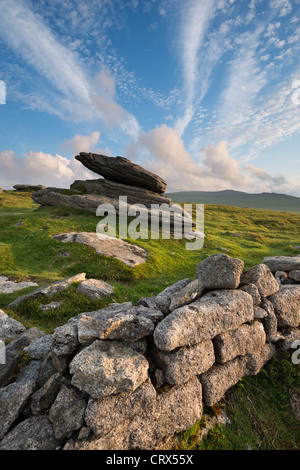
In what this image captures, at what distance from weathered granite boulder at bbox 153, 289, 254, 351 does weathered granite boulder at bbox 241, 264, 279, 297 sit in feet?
4.00

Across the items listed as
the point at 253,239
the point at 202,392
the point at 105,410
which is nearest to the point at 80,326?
the point at 105,410

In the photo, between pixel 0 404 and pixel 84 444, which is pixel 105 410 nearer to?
pixel 84 444

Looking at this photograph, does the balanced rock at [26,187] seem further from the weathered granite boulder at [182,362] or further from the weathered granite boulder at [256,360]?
the weathered granite boulder at [256,360]

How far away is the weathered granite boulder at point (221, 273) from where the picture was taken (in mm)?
9297

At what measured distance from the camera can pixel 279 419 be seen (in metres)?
7.92

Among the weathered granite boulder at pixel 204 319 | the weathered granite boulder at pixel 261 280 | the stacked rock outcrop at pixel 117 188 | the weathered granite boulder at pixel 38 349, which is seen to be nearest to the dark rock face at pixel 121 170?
the stacked rock outcrop at pixel 117 188

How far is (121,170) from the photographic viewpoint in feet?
146

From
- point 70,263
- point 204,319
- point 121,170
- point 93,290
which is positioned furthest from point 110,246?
point 121,170

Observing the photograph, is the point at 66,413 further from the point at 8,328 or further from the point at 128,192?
the point at 128,192

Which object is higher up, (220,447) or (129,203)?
(129,203)

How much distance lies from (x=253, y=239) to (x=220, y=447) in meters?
51.6

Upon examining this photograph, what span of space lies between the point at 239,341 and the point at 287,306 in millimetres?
3718

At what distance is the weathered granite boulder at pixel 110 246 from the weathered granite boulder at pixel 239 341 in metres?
15.1

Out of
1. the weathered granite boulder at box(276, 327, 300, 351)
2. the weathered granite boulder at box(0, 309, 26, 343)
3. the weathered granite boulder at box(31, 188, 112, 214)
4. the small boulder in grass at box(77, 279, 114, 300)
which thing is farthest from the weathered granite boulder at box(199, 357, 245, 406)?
the weathered granite boulder at box(31, 188, 112, 214)
